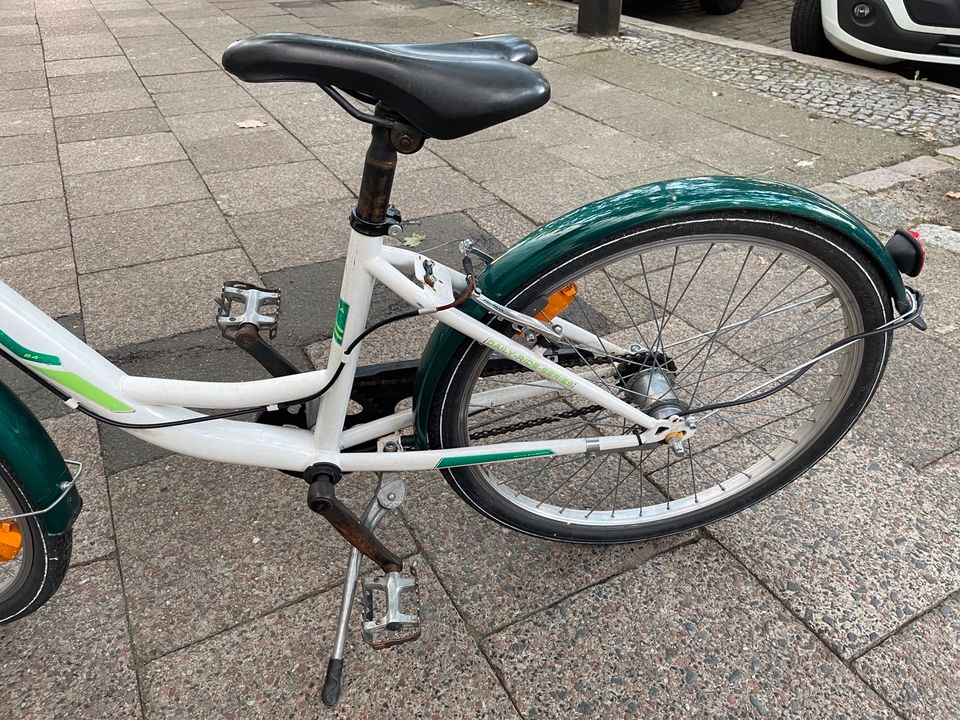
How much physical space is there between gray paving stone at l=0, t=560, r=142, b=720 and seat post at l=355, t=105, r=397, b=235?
4.02ft

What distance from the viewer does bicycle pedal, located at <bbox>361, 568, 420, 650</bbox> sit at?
5.30 feet

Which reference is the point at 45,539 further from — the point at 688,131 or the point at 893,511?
the point at 688,131

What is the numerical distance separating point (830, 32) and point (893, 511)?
552cm

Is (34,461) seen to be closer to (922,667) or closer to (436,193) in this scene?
(922,667)

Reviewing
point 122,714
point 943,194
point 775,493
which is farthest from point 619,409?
point 943,194

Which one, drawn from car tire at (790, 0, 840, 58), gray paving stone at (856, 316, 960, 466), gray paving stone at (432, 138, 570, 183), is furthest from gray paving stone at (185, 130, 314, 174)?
car tire at (790, 0, 840, 58)

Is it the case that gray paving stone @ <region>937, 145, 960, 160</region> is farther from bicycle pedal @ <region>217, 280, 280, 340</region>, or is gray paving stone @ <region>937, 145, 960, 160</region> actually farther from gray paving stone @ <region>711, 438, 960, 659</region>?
bicycle pedal @ <region>217, 280, 280, 340</region>

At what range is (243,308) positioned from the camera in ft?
5.46

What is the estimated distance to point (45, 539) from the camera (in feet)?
5.27

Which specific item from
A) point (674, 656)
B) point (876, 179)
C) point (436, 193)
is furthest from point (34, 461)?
point (876, 179)

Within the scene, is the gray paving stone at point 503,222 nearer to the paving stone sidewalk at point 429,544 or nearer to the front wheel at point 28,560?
the paving stone sidewalk at point 429,544

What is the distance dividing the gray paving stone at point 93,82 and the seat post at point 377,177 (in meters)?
5.31

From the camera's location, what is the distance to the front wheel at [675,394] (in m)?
1.51

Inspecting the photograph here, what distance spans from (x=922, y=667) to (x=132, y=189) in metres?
4.13
